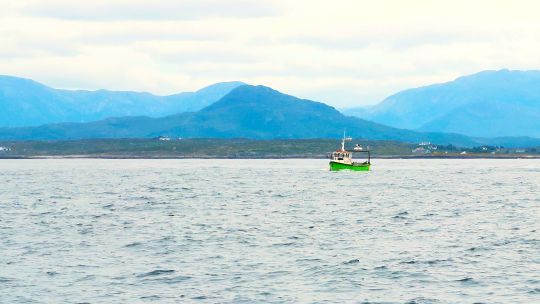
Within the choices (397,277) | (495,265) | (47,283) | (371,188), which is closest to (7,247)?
(47,283)

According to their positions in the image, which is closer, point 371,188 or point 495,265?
point 495,265

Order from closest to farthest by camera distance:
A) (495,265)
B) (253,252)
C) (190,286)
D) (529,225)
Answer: (190,286)
(495,265)
(253,252)
(529,225)

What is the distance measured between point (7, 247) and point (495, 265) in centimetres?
3548

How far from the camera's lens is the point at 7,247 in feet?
217

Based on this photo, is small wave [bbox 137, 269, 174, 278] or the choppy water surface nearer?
the choppy water surface

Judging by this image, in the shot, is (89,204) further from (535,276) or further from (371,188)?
(535,276)

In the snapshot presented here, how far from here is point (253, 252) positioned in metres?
63.2

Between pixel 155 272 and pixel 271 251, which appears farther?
pixel 271 251

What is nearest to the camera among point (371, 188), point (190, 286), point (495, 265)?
point (190, 286)

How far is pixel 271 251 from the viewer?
209 feet

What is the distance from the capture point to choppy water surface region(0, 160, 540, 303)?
4875 centimetres

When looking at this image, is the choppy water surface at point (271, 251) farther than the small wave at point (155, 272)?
No

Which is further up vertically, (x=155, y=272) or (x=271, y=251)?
(x=271, y=251)

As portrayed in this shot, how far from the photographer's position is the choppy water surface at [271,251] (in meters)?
48.8
